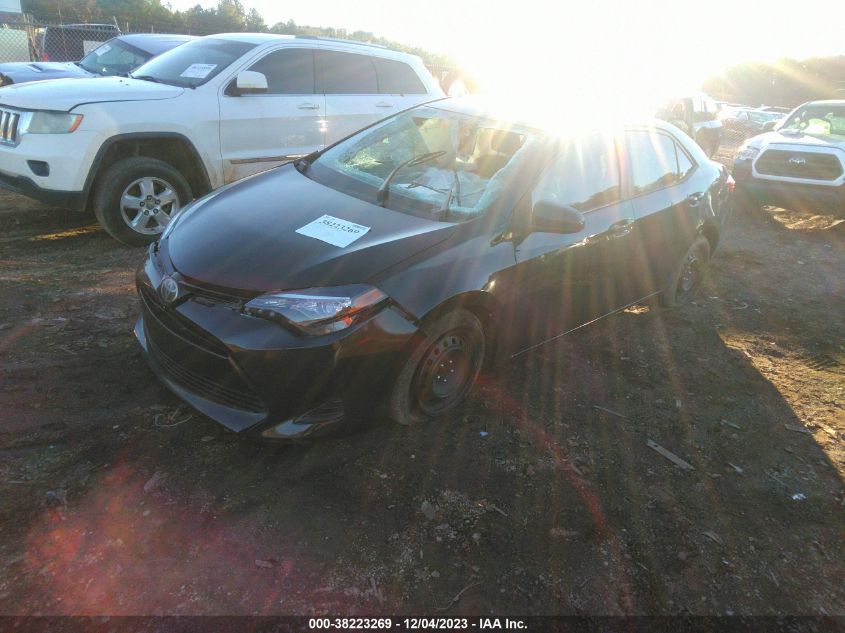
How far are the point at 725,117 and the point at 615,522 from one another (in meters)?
27.3

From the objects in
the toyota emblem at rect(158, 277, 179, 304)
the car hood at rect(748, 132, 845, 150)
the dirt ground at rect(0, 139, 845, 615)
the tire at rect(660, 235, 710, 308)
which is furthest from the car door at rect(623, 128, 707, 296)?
the car hood at rect(748, 132, 845, 150)

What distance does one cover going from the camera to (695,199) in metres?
4.79

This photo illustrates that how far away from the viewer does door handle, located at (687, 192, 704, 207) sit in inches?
185

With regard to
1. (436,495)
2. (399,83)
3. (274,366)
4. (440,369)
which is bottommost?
(436,495)

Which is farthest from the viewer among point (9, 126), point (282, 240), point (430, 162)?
point (9, 126)

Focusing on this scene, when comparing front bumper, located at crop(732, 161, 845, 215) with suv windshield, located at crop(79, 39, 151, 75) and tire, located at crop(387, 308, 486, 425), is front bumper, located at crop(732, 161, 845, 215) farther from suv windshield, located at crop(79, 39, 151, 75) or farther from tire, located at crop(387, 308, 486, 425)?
suv windshield, located at crop(79, 39, 151, 75)

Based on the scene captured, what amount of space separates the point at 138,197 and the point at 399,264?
3.55 metres

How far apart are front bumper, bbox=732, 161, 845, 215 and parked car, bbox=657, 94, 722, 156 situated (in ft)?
21.9

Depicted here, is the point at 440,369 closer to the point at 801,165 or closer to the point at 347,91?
the point at 347,91

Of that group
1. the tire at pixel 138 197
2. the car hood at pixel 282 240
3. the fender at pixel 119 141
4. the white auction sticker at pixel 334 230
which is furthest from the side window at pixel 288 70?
the white auction sticker at pixel 334 230

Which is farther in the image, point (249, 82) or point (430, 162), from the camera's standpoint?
point (249, 82)

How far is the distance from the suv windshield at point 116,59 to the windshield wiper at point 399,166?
687 centimetres

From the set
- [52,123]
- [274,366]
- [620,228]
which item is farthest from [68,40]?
[274,366]

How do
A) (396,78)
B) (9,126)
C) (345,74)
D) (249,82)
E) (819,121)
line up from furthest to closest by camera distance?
(819,121), (396,78), (345,74), (249,82), (9,126)
